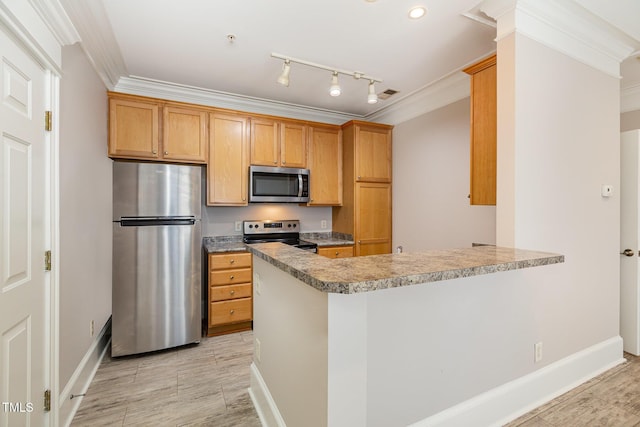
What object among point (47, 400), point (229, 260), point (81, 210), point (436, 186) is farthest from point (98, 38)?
point (436, 186)

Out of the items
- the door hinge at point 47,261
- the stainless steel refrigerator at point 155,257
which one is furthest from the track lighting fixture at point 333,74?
the door hinge at point 47,261

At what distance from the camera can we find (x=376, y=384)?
1320 millimetres

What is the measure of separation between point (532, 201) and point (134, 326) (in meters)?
3.36

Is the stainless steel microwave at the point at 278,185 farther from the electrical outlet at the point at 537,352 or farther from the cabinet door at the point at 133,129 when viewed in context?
the electrical outlet at the point at 537,352

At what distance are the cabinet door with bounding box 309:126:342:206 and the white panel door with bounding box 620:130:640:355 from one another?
9.26 ft

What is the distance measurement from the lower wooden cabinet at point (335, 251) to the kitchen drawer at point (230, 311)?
1006 millimetres

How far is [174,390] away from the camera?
7.15 feet

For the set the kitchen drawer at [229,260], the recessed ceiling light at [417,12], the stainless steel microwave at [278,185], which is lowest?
the kitchen drawer at [229,260]

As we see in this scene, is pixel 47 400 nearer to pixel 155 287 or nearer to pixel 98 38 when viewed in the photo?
pixel 155 287

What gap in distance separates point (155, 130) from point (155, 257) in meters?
1.28

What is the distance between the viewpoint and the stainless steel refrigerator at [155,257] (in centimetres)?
266

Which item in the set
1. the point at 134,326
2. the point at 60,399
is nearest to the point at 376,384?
the point at 60,399

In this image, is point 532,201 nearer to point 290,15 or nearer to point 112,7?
point 290,15

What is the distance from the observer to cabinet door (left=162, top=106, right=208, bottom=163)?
9.99 feet
